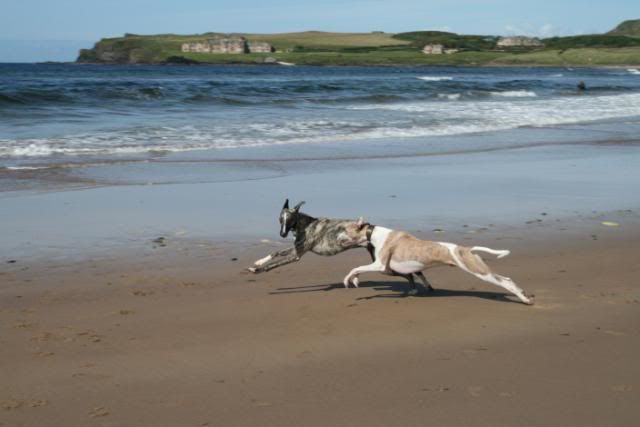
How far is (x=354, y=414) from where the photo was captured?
486cm

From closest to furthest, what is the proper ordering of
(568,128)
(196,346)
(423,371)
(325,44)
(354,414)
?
(354,414)
(423,371)
(196,346)
(568,128)
(325,44)

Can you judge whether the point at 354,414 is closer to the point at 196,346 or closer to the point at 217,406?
the point at 217,406

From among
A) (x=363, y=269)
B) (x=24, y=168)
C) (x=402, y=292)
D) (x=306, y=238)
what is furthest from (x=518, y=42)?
(x=363, y=269)

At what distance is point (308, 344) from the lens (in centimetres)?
609

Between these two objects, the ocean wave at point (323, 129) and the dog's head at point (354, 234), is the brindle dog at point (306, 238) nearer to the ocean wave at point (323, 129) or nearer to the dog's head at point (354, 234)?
the dog's head at point (354, 234)

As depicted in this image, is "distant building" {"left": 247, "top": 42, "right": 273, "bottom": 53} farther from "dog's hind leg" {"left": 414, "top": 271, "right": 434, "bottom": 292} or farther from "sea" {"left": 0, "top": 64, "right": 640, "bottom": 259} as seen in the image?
"dog's hind leg" {"left": 414, "top": 271, "right": 434, "bottom": 292}

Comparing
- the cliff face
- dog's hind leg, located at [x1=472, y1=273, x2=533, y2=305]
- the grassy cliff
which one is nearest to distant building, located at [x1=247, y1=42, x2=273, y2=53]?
the grassy cliff

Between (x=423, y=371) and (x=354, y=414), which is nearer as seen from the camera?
(x=354, y=414)

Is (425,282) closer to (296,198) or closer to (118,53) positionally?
(296,198)

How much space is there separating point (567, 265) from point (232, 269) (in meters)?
3.03

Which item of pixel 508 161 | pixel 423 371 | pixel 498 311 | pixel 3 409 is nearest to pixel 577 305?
pixel 498 311

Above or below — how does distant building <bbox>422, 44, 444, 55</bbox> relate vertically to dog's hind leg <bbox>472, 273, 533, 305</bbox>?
below

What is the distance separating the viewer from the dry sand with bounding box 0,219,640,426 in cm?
493

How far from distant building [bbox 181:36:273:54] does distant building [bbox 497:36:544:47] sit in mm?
46839
